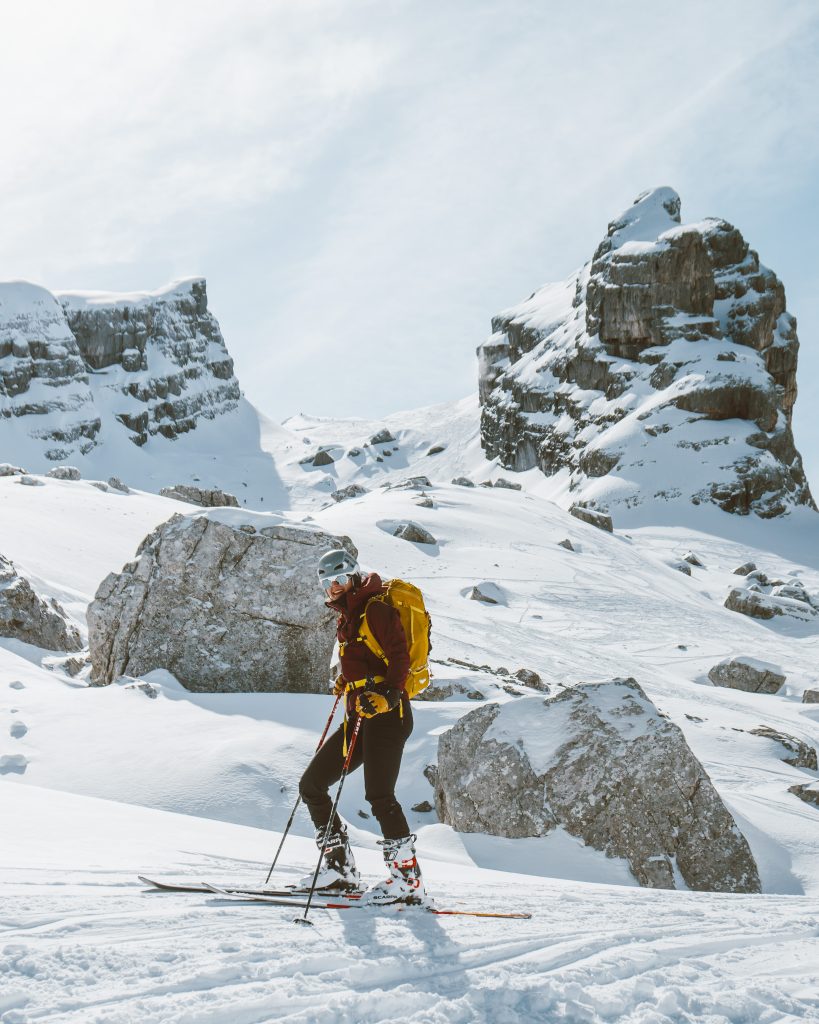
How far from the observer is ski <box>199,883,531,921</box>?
484 cm

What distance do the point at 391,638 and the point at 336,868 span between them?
1.49 metres

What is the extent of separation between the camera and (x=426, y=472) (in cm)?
9988

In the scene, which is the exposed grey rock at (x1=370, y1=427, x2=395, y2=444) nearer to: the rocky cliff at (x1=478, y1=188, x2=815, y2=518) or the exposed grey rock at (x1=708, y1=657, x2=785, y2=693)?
the rocky cliff at (x1=478, y1=188, x2=815, y2=518)

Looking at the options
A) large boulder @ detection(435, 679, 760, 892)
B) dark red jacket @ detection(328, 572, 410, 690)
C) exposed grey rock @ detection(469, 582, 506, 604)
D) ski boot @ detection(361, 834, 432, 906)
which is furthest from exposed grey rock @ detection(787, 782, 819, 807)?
exposed grey rock @ detection(469, 582, 506, 604)

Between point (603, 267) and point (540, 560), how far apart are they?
201 feet

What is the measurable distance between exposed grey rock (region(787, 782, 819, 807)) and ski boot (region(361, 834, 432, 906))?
727cm

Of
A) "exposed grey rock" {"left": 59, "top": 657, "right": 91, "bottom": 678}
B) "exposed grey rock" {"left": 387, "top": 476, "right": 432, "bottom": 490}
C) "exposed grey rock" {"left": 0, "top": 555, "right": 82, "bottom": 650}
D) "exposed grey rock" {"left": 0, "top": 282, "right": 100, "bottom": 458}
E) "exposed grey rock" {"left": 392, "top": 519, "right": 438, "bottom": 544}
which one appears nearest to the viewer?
"exposed grey rock" {"left": 59, "top": 657, "right": 91, "bottom": 678}

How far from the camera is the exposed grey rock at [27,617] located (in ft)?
Answer: 45.3

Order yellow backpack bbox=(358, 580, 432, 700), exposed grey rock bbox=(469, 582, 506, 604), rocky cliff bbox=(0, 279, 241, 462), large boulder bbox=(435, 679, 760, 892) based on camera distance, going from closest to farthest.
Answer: yellow backpack bbox=(358, 580, 432, 700) → large boulder bbox=(435, 679, 760, 892) → exposed grey rock bbox=(469, 582, 506, 604) → rocky cliff bbox=(0, 279, 241, 462)

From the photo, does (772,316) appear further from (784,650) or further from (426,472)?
(784,650)

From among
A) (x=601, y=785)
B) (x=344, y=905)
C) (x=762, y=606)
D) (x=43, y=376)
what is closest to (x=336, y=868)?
(x=344, y=905)

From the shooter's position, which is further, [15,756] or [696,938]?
[15,756]

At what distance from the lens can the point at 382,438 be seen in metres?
111

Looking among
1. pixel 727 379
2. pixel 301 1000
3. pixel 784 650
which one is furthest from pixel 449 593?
pixel 727 379
